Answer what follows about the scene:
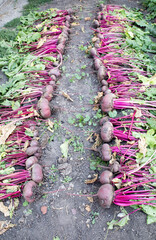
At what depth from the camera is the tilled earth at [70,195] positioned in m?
2.62

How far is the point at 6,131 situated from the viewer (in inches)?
137

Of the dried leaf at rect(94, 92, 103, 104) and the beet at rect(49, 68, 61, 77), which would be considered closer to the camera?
the dried leaf at rect(94, 92, 103, 104)

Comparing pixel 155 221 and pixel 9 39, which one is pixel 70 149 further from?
pixel 9 39

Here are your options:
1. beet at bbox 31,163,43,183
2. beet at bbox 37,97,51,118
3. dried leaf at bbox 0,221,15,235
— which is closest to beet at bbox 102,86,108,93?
beet at bbox 37,97,51,118

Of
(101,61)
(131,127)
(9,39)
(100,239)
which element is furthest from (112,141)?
(9,39)

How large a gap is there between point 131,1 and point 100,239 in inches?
345

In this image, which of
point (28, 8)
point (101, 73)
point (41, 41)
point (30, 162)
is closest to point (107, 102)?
point (101, 73)

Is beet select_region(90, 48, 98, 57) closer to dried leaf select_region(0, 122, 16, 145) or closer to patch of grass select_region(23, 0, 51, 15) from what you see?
dried leaf select_region(0, 122, 16, 145)

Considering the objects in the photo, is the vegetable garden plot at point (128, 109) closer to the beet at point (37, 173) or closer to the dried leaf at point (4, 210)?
the beet at point (37, 173)

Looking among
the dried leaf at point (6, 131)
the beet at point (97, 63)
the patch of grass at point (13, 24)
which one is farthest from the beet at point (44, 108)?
the patch of grass at point (13, 24)

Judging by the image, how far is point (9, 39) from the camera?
18.8ft

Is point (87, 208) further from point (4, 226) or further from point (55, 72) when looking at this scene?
point (55, 72)

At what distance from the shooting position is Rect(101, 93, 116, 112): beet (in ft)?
12.1

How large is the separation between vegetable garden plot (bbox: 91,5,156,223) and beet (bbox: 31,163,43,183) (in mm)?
999
